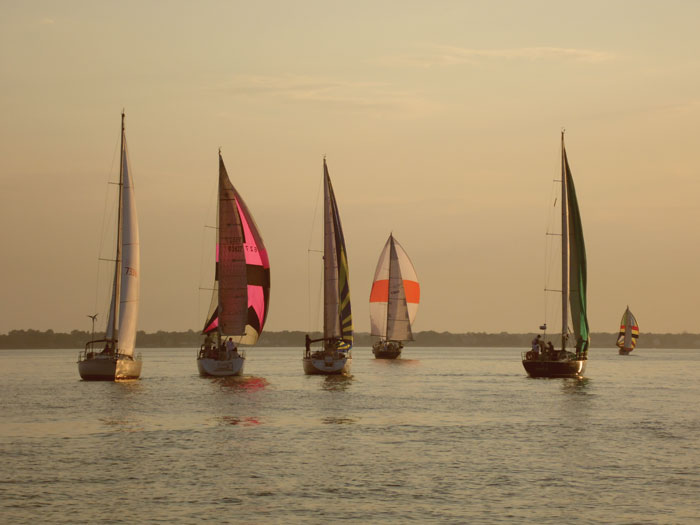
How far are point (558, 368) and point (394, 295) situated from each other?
55.4 metres

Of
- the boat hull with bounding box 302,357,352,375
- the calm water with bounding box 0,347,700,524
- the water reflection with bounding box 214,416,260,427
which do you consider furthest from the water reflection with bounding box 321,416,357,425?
the boat hull with bounding box 302,357,352,375

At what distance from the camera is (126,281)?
61062mm

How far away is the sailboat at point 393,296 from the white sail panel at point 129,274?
5746 cm

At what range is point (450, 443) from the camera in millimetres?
36094

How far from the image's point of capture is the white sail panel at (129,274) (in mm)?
60906

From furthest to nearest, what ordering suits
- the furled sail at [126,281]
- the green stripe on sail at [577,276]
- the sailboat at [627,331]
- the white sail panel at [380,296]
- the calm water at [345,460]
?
the sailboat at [627,331] < the white sail panel at [380,296] < the green stripe on sail at [577,276] < the furled sail at [126,281] < the calm water at [345,460]

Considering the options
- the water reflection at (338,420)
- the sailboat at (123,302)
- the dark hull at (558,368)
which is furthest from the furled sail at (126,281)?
the dark hull at (558,368)

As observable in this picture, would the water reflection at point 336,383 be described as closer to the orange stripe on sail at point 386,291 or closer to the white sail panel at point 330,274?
the white sail panel at point 330,274

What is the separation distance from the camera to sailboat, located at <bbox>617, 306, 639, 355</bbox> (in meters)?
180

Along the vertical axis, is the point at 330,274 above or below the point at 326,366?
above

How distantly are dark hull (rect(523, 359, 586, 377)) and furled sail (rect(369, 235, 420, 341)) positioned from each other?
173ft

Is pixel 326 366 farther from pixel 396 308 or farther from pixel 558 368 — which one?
pixel 396 308

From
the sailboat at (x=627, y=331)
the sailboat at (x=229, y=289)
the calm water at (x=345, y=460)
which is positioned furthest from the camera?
the sailboat at (x=627, y=331)

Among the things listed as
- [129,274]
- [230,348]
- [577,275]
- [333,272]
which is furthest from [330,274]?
[577,275]
